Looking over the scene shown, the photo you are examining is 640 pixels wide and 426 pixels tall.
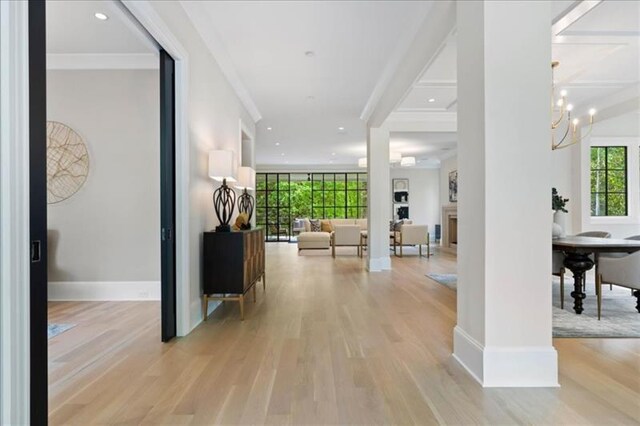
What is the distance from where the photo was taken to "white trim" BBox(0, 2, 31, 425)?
1295 millimetres

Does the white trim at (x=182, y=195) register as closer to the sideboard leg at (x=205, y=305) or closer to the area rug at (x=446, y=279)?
the sideboard leg at (x=205, y=305)

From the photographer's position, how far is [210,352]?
2.62m

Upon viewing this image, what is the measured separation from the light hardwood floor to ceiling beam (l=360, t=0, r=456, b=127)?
100 inches

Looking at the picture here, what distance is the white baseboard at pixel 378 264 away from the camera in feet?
21.2

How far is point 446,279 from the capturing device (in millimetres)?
5559

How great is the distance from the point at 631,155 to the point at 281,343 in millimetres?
7532

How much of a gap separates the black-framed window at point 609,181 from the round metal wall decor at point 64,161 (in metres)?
8.25

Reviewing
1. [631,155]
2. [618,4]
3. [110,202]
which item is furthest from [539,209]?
[631,155]

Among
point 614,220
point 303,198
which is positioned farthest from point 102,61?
point 303,198

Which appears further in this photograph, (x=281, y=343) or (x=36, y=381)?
(x=281, y=343)

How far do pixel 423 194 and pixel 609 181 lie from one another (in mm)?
7224

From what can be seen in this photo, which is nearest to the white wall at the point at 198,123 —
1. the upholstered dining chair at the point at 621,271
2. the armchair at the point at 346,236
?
the upholstered dining chair at the point at 621,271

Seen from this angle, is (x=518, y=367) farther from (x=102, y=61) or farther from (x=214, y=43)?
(x=102, y=61)

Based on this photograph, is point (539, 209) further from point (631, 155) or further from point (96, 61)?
point (631, 155)
